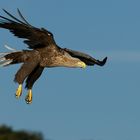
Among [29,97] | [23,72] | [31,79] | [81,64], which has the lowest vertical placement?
[29,97]

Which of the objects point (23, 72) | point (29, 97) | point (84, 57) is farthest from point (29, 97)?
point (84, 57)

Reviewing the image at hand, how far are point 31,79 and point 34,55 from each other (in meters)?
0.69

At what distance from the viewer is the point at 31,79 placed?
23.3m

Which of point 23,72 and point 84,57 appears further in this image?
point 84,57

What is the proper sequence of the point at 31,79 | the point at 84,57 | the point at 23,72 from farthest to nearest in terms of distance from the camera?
1. the point at 84,57
2. the point at 31,79
3. the point at 23,72

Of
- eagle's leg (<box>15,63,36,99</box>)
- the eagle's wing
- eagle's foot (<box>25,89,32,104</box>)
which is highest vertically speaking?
the eagle's wing

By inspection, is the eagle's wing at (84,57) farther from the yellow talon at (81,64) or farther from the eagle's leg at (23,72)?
the eagle's leg at (23,72)

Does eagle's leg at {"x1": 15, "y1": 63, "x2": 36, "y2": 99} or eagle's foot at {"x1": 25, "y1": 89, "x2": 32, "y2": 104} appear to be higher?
eagle's leg at {"x1": 15, "y1": 63, "x2": 36, "y2": 99}

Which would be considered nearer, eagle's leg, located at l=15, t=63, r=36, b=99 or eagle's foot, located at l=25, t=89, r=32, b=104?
eagle's leg, located at l=15, t=63, r=36, b=99

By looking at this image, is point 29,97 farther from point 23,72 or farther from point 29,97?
point 23,72

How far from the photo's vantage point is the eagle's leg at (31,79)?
2302 cm

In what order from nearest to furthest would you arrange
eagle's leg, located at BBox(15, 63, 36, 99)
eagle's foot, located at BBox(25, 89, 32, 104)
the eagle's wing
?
eagle's leg, located at BBox(15, 63, 36, 99) → eagle's foot, located at BBox(25, 89, 32, 104) → the eagle's wing

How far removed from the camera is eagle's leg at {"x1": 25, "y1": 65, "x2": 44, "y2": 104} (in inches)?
906

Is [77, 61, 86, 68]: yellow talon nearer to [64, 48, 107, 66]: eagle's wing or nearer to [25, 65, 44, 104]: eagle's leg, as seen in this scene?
[64, 48, 107, 66]: eagle's wing
